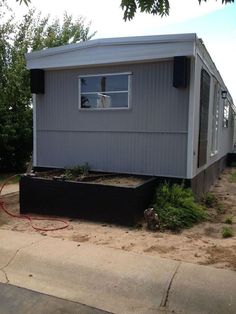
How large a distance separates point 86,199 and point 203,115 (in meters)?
3.43

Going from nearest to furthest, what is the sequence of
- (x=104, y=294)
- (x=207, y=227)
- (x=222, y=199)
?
(x=104, y=294), (x=207, y=227), (x=222, y=199)

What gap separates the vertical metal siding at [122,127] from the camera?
7.59m

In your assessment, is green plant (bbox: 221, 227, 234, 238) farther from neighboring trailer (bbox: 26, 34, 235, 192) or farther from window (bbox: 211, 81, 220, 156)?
window (bbox: 211, 81, 220, 156)

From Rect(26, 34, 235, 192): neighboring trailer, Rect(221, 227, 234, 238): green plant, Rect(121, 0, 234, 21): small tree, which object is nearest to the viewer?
Rect(121, 0, 234, 21): small tree

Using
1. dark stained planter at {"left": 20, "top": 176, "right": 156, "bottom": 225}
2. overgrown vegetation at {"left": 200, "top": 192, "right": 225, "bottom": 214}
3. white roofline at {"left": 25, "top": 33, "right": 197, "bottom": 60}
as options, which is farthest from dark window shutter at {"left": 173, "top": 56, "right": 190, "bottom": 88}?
overgrown vegetation at {"left": 200, "top": 192, "right": 225, "bottom": 214}

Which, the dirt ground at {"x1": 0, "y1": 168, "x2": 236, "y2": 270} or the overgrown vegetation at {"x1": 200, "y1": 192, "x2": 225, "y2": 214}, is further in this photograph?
the overgrown vegetation at {"x1": 200, "y1": 192, "x2": 225, "y2": 214}

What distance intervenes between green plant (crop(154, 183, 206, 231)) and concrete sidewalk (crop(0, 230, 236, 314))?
1478 millimetres

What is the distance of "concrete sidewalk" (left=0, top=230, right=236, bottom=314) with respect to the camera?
381cm

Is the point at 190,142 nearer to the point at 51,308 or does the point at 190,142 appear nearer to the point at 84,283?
the point at 84,283

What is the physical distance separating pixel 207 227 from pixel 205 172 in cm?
334

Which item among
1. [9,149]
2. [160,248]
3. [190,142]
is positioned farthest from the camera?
[9,149]

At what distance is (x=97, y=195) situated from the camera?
6770mm

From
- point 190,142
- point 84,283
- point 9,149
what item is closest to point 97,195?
point 190,142

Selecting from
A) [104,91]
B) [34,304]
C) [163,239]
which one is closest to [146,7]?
[34,304]
